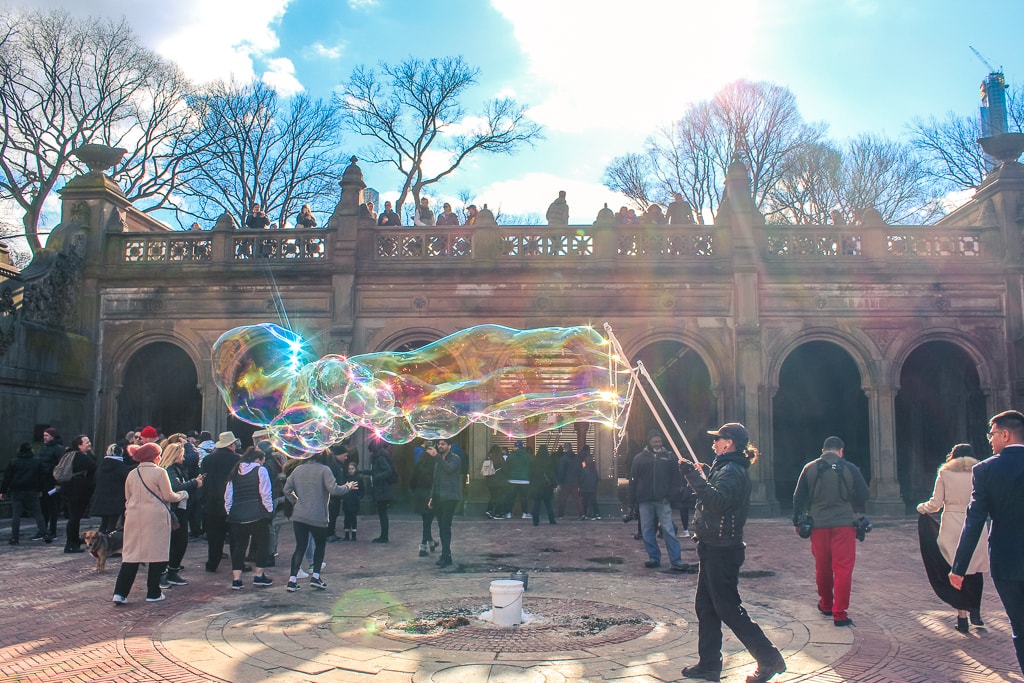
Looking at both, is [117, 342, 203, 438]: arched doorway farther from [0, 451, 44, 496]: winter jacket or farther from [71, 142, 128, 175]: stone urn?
[0, 451, 44, 496]: winter jacket

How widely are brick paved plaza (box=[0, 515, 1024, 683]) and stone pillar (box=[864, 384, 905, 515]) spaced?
694 centimetres

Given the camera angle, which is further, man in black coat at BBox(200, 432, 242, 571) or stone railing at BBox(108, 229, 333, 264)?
stone railing at BBox(108, 229, 333, 264)

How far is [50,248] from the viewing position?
19625 millimetres

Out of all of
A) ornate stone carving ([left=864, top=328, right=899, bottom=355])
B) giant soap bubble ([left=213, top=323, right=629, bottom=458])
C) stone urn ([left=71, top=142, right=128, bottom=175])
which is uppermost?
stone urn ([left=71, top=142, right=128, bottom=175])

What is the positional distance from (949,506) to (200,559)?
10.4m

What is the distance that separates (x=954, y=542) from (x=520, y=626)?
4.32 metres

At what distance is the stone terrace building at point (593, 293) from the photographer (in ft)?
63.9

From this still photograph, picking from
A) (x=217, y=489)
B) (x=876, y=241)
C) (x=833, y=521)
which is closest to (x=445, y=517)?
(x=217, y=489)

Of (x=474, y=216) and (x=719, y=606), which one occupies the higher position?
(x=474, y=216)

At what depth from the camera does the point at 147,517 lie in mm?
8891

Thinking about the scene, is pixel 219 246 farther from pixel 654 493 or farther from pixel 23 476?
pixel 654 493

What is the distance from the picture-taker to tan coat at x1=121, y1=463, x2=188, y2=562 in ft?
28.9

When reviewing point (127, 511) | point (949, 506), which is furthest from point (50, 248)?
point (949, 506)

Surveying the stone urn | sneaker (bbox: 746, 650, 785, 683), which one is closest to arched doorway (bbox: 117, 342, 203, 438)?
the stone urn
